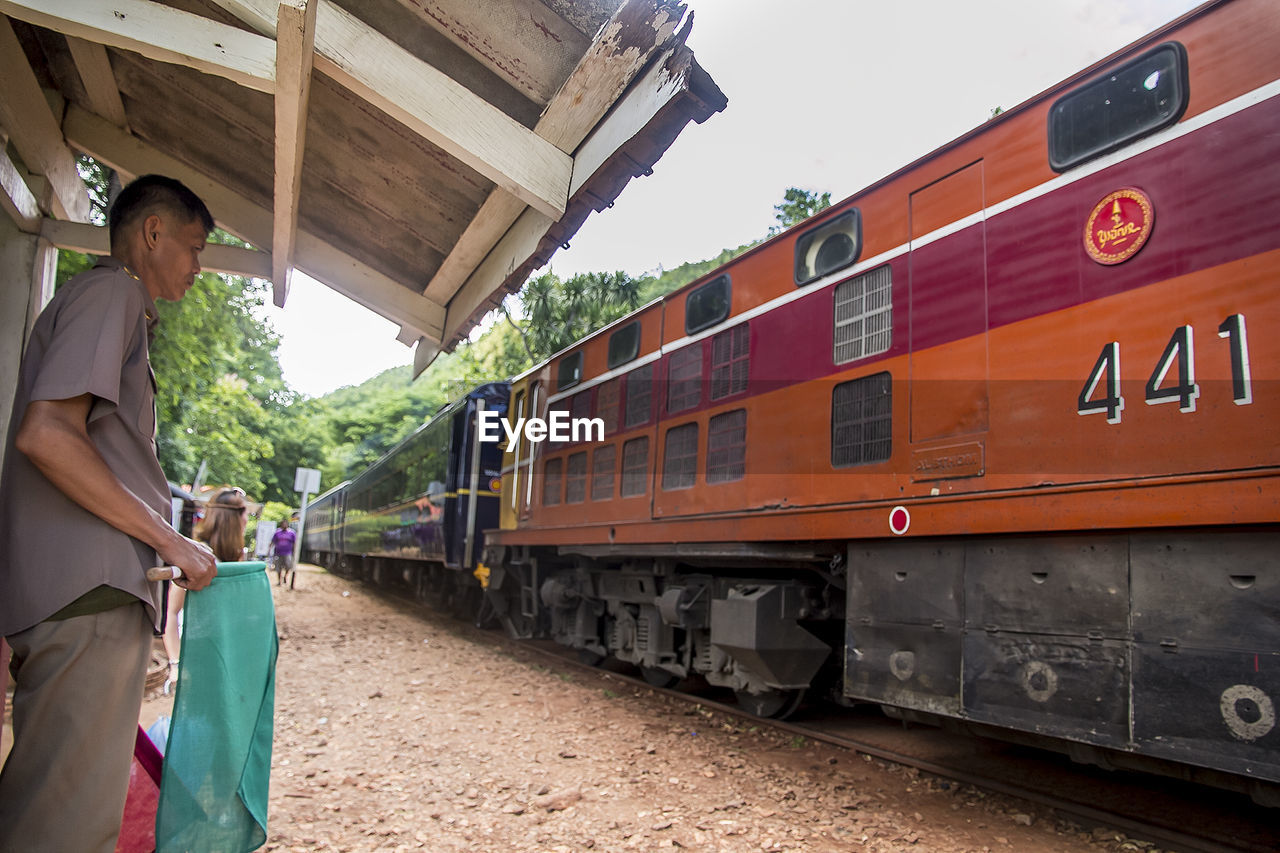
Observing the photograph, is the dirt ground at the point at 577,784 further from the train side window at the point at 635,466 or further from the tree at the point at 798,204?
the tree at the point at 798,204

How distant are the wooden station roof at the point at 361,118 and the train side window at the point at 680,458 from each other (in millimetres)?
2257

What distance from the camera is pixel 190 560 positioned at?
1866 millimetres

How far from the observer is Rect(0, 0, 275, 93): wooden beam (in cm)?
236

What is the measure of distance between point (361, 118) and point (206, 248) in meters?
1.46

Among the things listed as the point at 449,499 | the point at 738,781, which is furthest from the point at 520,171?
the point at 449,499

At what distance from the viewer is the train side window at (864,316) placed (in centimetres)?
444

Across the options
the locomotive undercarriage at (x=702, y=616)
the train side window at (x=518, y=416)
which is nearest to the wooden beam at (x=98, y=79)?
the locomotive undercarriage at (x=702, y=616)

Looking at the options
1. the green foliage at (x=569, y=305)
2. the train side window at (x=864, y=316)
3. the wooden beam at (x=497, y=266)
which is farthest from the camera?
the green foliage at (x=569, y=305)

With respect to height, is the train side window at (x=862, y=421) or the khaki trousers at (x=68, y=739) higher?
the train side window at (x=862, y=421)

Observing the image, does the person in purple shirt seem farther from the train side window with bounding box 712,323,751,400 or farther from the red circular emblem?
the red circular emblem

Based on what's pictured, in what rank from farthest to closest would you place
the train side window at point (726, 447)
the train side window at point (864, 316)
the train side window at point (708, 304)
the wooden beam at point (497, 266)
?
1. the train side window at point (708, 304)
2. the train side window at point (726, 447)
3. the train side window at point (864, 316)
4. the wooden beam at point (497, 266)

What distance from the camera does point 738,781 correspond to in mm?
4340

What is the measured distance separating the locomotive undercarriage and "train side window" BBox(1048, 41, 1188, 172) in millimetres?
2663

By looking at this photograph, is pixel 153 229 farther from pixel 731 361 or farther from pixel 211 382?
pixel 211 382
